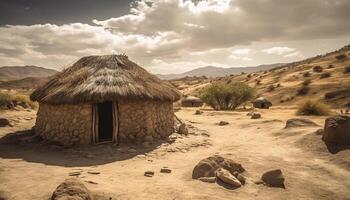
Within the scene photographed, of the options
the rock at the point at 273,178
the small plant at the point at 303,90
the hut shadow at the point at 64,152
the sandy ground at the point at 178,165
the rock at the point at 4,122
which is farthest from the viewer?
the small plant at the point at 303,90

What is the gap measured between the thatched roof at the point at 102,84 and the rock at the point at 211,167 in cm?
384

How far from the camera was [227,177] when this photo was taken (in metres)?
6.79

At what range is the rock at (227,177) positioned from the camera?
6.74 m

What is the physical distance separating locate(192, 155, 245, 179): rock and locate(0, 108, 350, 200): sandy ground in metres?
0.28

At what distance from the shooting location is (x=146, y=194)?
604 cm

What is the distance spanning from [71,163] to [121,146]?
1.86m

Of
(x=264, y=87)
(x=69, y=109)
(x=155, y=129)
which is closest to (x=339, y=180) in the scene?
(x=155, y=129)

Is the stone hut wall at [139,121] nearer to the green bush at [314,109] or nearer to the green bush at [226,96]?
the green bush at [314,109]

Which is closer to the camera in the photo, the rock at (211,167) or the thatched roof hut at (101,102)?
the rock at (211,167)

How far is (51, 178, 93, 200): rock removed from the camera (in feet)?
17.0

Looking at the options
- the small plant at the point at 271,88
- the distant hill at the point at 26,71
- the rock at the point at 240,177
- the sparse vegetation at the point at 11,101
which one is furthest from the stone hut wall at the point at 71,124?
the distant hill at the point at 26,71

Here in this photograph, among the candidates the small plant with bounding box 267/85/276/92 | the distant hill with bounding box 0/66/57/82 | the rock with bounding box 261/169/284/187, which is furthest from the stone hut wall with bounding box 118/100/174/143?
the distant hill with bounding box 0/66/57/82

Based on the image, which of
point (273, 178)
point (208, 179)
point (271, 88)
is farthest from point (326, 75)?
point (208, 179)

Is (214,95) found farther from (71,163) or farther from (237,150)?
(71,163)
